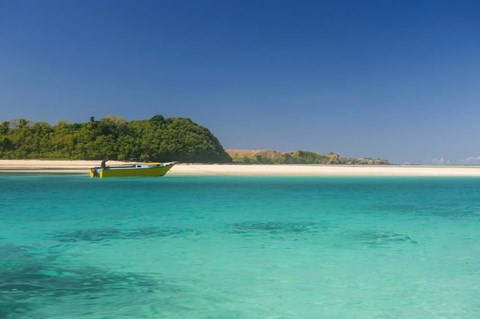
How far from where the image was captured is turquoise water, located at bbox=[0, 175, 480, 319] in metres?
6.05

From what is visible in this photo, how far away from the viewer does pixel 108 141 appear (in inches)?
3086

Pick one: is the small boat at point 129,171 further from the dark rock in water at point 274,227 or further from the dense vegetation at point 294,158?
the dense vegetation at point 294,158

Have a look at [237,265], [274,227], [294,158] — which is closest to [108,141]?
[294,158]

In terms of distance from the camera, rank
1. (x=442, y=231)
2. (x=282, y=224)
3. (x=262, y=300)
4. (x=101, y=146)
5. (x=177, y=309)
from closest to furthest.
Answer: (x=177, y=309) → (x=262, y=300) → (x=442, y=231) → (x=282, y=224) → (x=101, y=146)

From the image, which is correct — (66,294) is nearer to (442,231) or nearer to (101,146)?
(442,231)

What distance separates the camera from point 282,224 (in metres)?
14.2

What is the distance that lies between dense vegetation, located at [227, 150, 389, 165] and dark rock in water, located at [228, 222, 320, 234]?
103910 millimetres

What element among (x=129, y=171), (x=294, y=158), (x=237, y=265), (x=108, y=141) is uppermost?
(x=108, y=141)

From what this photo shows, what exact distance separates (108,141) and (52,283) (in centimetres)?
7389

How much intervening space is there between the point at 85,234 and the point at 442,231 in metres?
9.35

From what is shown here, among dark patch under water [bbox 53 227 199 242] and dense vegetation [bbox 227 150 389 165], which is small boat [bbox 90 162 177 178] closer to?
dark patch under water [bbox 53 227 199 242]

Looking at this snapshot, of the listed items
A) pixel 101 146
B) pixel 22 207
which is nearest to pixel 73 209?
pixel 22 207

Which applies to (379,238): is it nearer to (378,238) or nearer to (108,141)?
(378,238)

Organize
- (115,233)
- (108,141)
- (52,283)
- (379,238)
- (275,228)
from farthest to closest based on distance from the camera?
1. (108,141)
2. (275,228)
3. (115,233)
4. (379,238)
5. (52,283)
